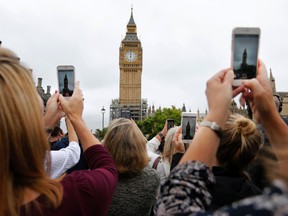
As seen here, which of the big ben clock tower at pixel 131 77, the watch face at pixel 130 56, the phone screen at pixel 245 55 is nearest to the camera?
the phone screen at pixel 245 55

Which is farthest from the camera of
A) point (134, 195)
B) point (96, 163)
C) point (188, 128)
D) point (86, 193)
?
point (188, 128)

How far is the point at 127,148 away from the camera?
146 inches

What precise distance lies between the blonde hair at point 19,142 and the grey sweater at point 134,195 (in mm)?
1960

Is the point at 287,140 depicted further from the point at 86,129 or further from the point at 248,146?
the point at 86,129

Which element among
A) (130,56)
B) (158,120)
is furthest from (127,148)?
(130,56)

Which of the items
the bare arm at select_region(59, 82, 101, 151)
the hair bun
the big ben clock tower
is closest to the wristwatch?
the bare arm at select_region(59, 82, 101, 151)

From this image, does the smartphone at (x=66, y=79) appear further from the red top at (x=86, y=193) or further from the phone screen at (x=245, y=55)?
the phone screen at (x=245, y=55)

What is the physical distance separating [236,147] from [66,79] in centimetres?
151

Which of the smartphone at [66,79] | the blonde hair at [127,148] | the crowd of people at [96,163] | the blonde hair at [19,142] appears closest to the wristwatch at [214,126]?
the crowd of people at [96,163]

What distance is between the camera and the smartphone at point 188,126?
165 inches

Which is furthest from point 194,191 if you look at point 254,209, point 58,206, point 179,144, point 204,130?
point 179,144

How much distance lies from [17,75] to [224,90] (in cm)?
82

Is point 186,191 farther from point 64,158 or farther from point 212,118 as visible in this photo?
point 64,158

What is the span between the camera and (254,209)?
1036 mm
